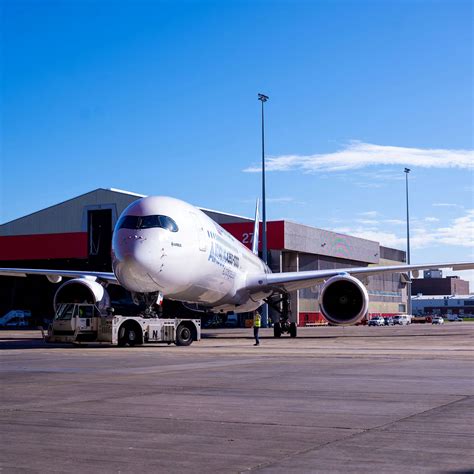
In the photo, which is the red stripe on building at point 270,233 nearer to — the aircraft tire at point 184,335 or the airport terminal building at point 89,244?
the airport terminal building at point 89,244

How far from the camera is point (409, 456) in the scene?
6.16 m

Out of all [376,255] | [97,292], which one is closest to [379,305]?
[376,255]

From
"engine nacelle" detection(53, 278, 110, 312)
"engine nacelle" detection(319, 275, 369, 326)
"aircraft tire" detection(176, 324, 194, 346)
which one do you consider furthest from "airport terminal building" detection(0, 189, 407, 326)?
"aircraft tire" detection(176, 324, 194, 346)

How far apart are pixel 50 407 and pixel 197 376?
470 cm

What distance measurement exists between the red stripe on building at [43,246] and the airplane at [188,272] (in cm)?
3404

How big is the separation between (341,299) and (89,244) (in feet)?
135

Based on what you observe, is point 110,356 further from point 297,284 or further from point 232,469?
point 297,284

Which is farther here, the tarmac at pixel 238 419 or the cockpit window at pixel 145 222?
the cockpit window at pixel 145 222

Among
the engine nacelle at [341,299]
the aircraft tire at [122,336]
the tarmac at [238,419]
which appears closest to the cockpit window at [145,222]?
the aircraft tire at [122,336]

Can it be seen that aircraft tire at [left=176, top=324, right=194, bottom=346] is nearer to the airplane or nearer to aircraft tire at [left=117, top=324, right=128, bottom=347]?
the airplane

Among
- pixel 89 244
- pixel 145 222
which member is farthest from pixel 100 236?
pixel 145 222

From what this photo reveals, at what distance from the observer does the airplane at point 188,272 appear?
78.5 feet

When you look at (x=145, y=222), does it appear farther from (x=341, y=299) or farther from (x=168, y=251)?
(x=341, y=299)

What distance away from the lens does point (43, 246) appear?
69750 millimetres
